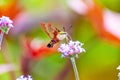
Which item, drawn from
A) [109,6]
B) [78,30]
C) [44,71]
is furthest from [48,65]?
[109,6]

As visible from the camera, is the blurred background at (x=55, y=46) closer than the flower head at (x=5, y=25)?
No

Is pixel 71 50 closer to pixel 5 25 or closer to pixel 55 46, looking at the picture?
pixel 5 25

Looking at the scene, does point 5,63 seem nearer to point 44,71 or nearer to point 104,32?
point 44,71

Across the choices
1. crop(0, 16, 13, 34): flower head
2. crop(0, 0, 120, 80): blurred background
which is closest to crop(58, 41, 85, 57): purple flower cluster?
crop(0, 16, 13, 34): flower head

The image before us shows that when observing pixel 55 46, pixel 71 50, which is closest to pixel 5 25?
pixel 71 50

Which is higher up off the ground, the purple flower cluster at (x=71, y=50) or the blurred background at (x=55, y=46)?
the blurred background at (x=55, y=46)

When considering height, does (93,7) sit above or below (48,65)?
above

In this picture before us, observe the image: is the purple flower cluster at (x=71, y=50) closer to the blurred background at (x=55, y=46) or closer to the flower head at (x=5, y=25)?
the flower head at (x=5, y=25)

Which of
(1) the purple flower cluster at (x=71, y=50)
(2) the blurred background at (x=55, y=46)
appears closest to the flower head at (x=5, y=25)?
(1) the purple flower cluster at (x=71, y=50)
